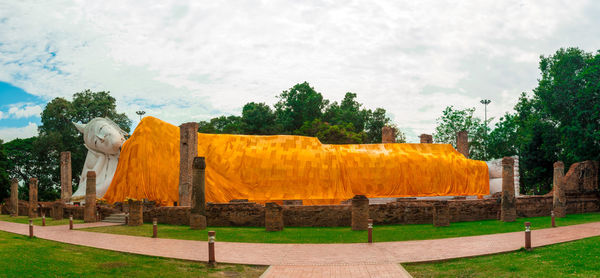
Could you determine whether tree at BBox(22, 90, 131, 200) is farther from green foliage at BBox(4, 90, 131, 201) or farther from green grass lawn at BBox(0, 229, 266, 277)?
green grass lawn at BBox(0, 229, 266, 277)

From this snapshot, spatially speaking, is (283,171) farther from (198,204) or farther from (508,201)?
(508,201)

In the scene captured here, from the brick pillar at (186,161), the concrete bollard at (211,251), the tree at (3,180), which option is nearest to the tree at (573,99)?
the brick pillar at (186,161)

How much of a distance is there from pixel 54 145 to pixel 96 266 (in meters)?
38.7

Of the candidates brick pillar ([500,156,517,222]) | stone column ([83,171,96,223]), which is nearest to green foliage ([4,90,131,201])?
stone column ([83,171,96,223])

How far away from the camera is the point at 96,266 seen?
962 cm

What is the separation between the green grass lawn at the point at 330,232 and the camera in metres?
14.2

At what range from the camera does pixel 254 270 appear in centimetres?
965

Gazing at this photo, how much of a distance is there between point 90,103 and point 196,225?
3404cm

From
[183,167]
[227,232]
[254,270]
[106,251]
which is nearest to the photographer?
[254,270]

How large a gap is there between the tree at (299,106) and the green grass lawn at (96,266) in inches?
1391

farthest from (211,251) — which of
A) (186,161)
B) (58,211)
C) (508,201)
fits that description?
(58,211)

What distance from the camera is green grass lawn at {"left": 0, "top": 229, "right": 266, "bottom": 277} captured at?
29.2ft

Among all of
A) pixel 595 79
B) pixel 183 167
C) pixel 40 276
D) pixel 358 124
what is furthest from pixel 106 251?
pixel 358 124

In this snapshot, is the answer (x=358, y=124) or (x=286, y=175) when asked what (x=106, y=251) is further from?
(x=358, y=124)
